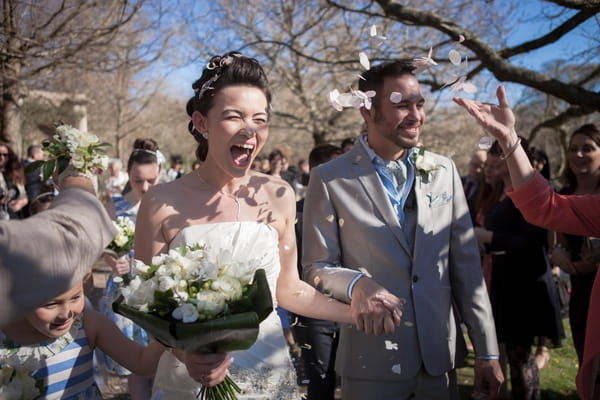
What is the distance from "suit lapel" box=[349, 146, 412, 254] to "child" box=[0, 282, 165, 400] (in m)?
1.41

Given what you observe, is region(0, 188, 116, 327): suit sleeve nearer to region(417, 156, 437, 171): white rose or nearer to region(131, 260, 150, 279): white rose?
region(131, 260, 150, 279): white rose

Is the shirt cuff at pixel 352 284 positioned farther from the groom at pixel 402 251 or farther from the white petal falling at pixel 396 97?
the white petal falling at pixel 396 97

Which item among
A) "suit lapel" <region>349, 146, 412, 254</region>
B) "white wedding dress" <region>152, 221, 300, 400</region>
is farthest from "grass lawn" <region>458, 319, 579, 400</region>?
"white wedding dress" <region>152, 221, 300, 400</region>

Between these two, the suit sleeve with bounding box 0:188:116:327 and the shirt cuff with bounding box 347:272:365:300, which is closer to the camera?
the suit sleeve with bounding box 0:188:116:327

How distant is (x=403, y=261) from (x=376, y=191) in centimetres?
43

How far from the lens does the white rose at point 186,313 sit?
6.21ft

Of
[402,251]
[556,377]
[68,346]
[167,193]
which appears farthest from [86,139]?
[556,377]

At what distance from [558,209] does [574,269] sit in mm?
1849

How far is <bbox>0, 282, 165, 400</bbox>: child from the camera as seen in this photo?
2447 mm

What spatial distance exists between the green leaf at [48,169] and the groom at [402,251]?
4.81 feet

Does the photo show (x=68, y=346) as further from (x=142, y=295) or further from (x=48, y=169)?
(x=48, y=169)

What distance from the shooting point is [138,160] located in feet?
17.8

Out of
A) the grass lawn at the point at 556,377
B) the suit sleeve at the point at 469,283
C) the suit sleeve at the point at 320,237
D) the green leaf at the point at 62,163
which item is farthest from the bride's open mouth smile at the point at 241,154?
the grass lawn at the point at 556,377

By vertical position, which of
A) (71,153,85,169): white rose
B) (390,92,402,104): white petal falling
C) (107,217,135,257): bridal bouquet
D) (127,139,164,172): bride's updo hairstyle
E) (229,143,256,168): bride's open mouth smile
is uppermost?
(390,92,402,104): white petal falling
